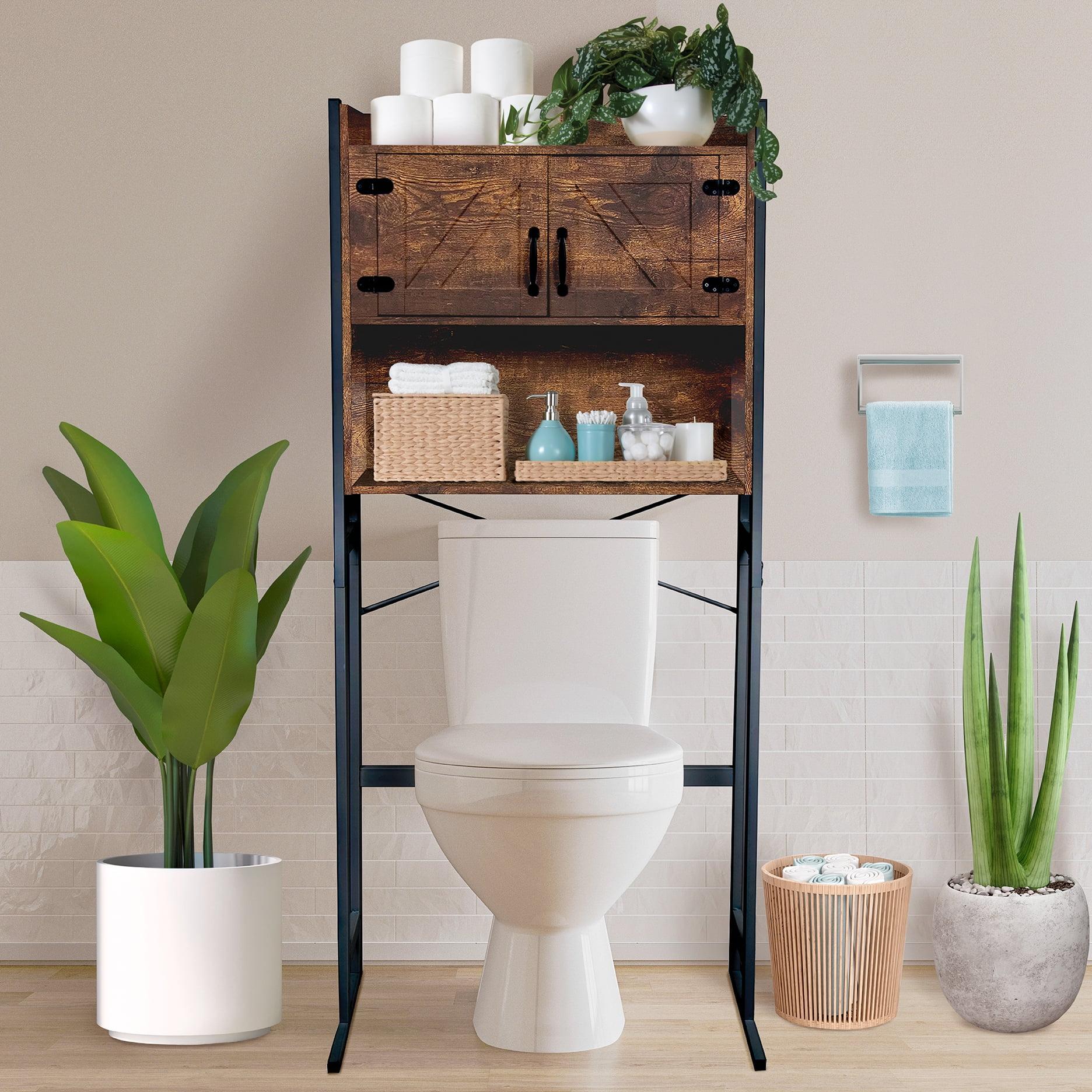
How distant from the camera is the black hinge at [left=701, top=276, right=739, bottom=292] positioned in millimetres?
1988

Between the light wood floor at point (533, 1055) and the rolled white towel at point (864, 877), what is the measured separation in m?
0.26

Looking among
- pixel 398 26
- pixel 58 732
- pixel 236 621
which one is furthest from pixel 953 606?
pixel 58 732

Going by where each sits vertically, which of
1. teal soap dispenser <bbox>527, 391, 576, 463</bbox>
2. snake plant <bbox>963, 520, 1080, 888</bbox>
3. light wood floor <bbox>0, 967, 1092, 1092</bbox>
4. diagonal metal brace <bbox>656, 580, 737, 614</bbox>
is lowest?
light wood floor <bbox>0, 967, 1092, 1092</bbox>

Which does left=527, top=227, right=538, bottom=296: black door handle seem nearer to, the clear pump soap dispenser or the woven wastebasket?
the clear pump soap dispenser

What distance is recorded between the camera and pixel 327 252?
92.9 inches

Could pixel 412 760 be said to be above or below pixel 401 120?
below

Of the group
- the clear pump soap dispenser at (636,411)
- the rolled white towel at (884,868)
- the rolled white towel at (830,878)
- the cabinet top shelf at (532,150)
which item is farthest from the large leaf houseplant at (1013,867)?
the cabinet top shelf at (532,150)

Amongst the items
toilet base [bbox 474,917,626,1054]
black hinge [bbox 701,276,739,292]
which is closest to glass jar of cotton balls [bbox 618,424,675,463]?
black hinge [bbox 701,276,739,292]

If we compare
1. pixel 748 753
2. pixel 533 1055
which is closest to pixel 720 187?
pixel 748 753

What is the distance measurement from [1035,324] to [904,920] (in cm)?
125

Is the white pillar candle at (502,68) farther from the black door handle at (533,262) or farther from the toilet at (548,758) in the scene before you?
the toilet at (548,758)

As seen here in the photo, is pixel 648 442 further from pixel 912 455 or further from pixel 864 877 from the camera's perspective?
pixel 864 877

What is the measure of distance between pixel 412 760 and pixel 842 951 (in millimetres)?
912

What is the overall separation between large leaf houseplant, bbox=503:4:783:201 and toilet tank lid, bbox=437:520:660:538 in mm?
631
